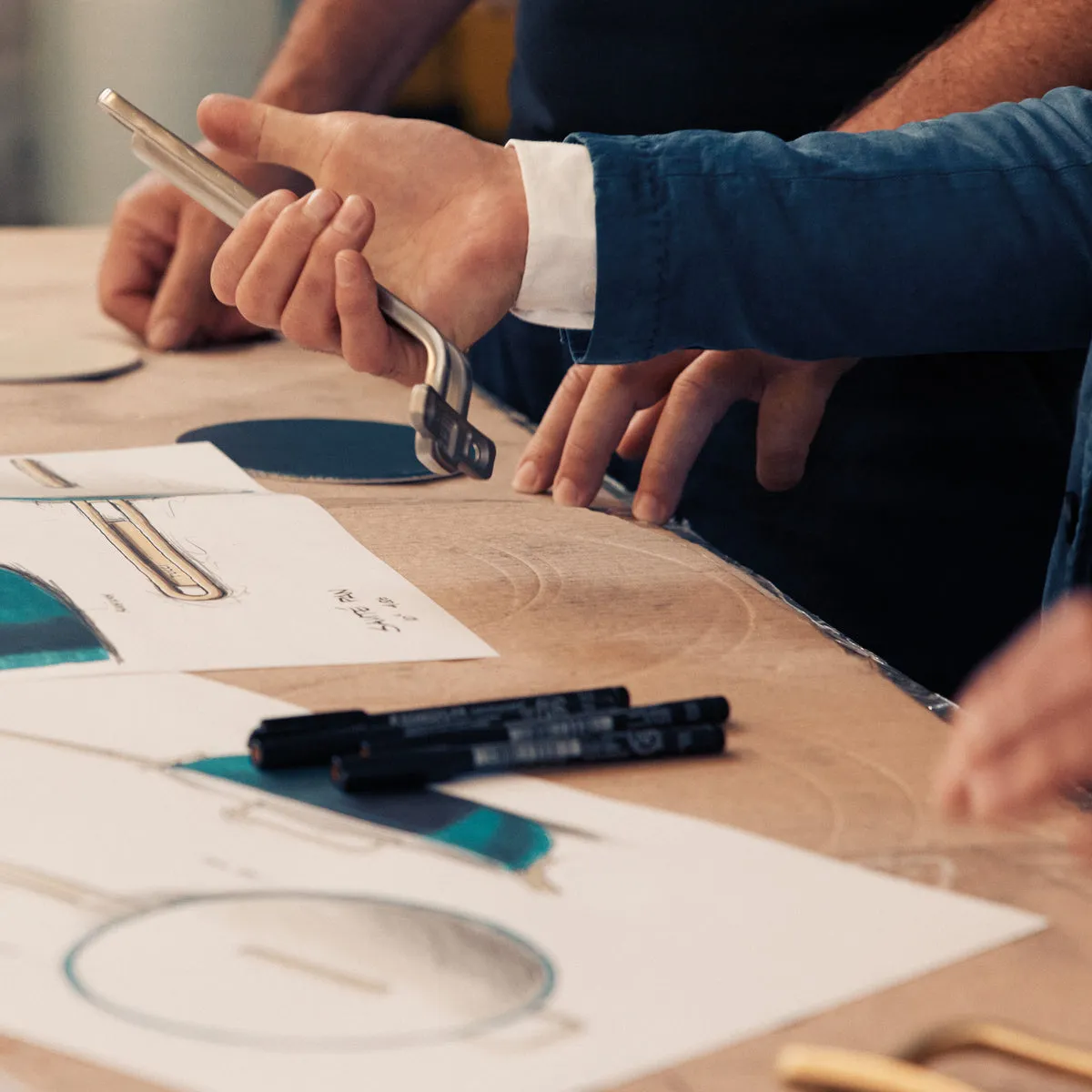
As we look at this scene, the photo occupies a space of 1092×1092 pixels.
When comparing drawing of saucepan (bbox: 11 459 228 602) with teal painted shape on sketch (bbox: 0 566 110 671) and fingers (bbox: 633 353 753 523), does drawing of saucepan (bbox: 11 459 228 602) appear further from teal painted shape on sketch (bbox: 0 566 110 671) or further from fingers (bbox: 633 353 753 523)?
fingers (bbox: 633 353 753 523)

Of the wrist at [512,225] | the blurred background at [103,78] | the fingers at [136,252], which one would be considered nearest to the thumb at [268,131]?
the wrist at [512,225]

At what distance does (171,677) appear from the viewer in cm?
53

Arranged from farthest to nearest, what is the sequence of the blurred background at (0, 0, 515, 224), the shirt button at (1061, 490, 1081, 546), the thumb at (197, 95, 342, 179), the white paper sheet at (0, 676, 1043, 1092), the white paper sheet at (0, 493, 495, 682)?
the blurred background at (0, 0, 515, 224) → the thumb at (197, 95, 342, 179) → the shirt button at (1061, 490, 1081, 546) → the white paper sheet at (0, 493, 495, 682) → the white paper sheet at (0, 676, 1043, 1092)

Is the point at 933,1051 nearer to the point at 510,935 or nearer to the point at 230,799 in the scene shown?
the point at 510,935

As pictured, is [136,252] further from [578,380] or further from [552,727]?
[552,727]

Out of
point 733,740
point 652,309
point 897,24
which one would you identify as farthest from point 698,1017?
point 897,24

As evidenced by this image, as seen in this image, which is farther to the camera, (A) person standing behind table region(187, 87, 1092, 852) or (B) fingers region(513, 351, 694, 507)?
(B) fingers region(513, 351, 694, 507)

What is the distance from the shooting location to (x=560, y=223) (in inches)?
27.1

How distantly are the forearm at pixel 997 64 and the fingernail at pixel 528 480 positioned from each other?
28 centimetres

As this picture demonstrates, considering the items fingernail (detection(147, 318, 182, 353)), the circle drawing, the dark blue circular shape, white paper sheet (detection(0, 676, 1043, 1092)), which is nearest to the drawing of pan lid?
fingernail (detection(147, 318, 182, 353))

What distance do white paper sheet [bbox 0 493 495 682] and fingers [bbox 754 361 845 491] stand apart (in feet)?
0.92

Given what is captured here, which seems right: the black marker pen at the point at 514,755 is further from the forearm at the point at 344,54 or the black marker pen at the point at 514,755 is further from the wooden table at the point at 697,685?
the forearm at the point at 344,54

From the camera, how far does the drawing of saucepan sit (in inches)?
24.4

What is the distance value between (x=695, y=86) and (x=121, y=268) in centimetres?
43
